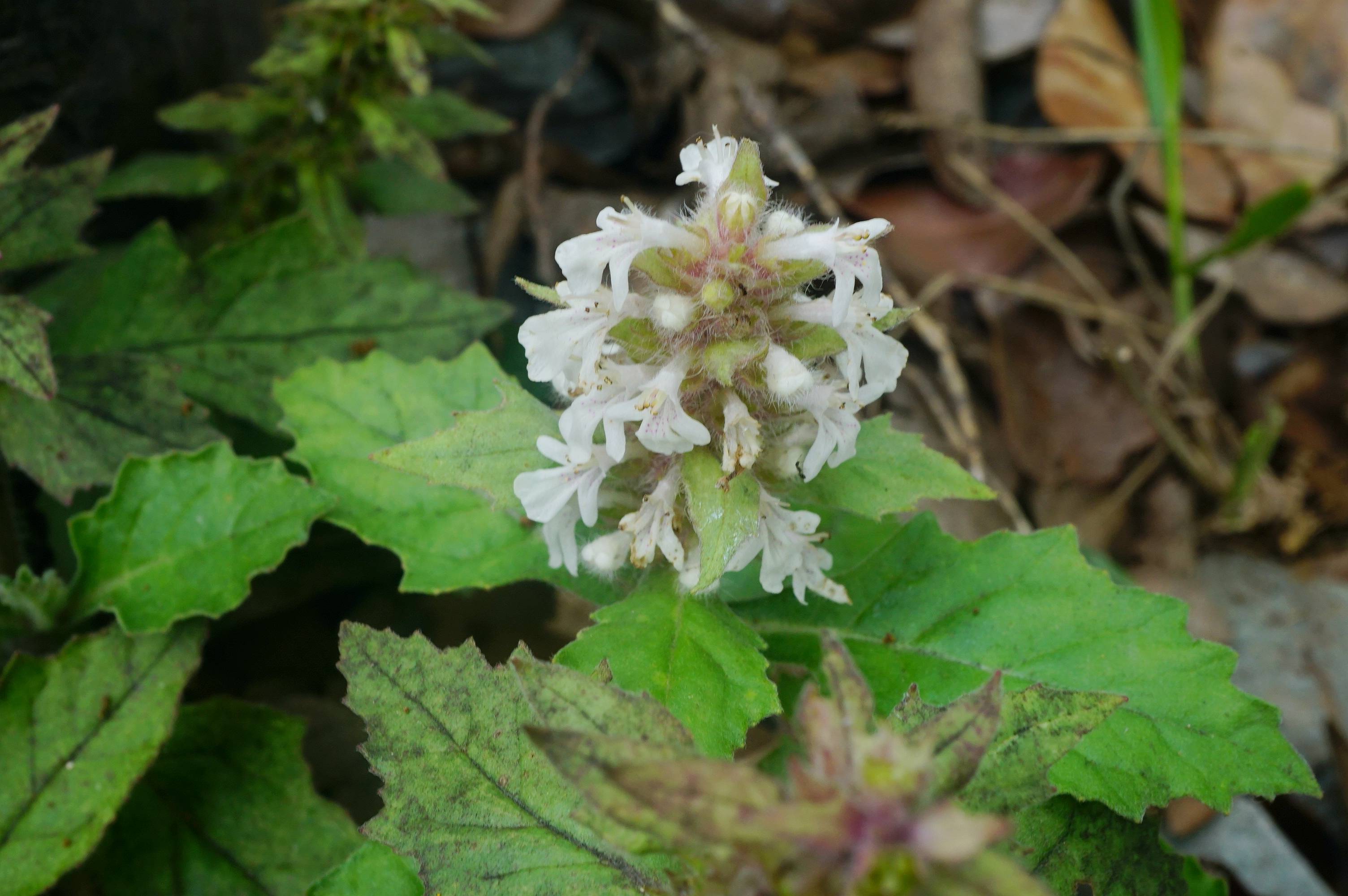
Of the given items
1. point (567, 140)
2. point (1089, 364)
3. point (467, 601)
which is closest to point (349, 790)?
point (467, 601)

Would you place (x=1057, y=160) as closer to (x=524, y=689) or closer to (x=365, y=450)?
(x=365, y=450)

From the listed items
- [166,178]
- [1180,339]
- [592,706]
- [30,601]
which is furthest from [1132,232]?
[30,601]

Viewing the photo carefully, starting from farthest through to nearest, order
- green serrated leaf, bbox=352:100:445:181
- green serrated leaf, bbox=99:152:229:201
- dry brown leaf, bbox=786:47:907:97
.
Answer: dry brown leaf, bbox=786:47:907:97 < green serrated leaf, bbox=99:152:229:201 < green serrated leaf, bbox=352:100:445:181

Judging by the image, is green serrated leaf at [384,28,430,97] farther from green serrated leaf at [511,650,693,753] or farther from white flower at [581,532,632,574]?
green serrated leaf at [511,650,693,753]

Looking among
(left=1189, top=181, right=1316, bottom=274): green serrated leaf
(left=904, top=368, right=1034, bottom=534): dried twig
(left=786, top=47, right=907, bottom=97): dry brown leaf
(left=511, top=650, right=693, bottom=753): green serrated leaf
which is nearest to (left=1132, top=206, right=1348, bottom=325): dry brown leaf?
(left=1189, top=181, right=1316, bottom=274): green serrated leaf

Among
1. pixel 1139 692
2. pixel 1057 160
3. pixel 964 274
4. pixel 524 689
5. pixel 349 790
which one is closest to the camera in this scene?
pixel 524 689

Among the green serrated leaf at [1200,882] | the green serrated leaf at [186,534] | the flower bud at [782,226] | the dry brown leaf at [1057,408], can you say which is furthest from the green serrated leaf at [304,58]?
the green serrated leaf at [1200,882]

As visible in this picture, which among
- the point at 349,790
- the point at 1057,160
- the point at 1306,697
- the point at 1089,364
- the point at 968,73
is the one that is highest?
the point at 968,73
